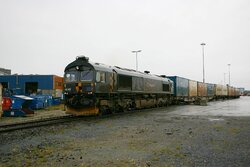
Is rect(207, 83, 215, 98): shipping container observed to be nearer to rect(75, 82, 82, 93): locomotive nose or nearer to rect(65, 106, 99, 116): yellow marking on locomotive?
rect(65, 106, 99, 116): yellow marking on locomotive

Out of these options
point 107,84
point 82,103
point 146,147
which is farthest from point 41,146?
point 107,84

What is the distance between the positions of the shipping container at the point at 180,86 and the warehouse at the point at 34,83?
19.1 meters

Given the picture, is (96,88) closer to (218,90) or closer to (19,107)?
(19,107)

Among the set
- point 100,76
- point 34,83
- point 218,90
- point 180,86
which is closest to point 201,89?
point 180,86

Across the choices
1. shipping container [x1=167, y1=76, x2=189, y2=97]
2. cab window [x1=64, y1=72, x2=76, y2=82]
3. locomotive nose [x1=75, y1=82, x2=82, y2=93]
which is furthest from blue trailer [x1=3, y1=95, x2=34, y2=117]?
shipping container [x1=167, y1=76, x2=189, y2=97]

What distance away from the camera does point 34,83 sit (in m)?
45.6

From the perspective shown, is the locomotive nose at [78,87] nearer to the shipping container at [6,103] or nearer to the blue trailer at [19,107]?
the blue trailer at [19,107]

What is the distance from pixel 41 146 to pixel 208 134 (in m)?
6.32

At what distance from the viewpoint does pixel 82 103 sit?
1659 centimetres

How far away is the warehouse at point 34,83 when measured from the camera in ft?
142

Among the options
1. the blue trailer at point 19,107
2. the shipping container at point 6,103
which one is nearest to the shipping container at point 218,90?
the blue trailer at point 19,107

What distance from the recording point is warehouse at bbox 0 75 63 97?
4325cm

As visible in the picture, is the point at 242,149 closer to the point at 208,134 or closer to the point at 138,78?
the point at 208,134

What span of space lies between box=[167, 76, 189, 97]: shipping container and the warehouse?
62.6ft
